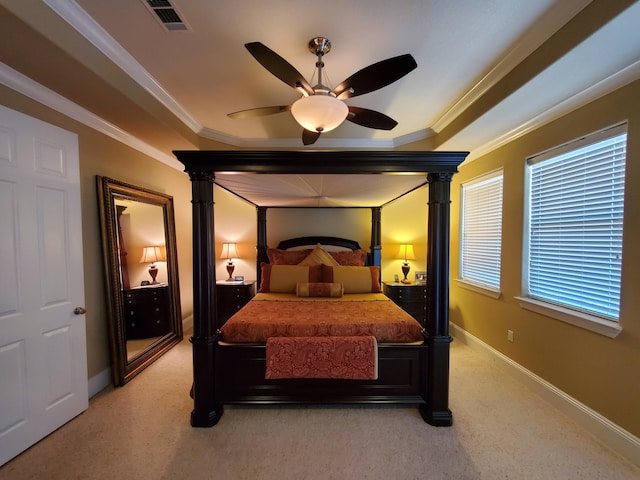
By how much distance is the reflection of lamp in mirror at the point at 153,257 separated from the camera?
10.0 feet

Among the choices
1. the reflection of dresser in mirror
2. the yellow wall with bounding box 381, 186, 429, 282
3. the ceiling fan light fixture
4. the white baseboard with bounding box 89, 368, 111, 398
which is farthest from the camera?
the yellow wall with bounding box 381, 186, 429, 282

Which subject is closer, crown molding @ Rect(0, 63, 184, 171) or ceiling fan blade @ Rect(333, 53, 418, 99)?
ceiling fan blade @ Rect(333, 53, 418, 99)

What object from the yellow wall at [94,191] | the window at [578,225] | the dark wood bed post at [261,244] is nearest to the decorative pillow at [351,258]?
the dark wood bed post at [261,244]

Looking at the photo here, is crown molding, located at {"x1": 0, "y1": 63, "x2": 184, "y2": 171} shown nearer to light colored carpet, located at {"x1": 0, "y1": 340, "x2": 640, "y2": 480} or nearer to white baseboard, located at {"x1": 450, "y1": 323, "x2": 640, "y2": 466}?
light colored carpet, located at {"x1": 0, "y1": 340, "x2": 640, "y2": 480}

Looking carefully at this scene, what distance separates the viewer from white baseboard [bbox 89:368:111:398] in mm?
2422

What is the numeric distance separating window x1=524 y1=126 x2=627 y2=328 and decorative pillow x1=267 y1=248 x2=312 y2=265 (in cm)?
283

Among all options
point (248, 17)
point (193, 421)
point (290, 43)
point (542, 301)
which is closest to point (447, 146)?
point (542, 301)

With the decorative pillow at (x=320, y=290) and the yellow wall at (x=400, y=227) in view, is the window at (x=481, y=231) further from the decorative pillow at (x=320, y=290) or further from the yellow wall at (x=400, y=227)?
the decorative pillow at (x=320, y=290)

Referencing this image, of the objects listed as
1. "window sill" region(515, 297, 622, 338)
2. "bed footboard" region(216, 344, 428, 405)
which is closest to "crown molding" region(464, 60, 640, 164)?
"window sill" region(515, 297, 622, 338)

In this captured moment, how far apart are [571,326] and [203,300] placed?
301 centimetres

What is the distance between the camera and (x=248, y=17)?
5.44 ft

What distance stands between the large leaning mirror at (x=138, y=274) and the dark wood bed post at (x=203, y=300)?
1132 mm

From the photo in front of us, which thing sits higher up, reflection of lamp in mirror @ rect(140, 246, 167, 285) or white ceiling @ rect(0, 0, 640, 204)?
white ceiling @ rect(0, 0, 640, 204)

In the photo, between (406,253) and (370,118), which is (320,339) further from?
(406,253)
